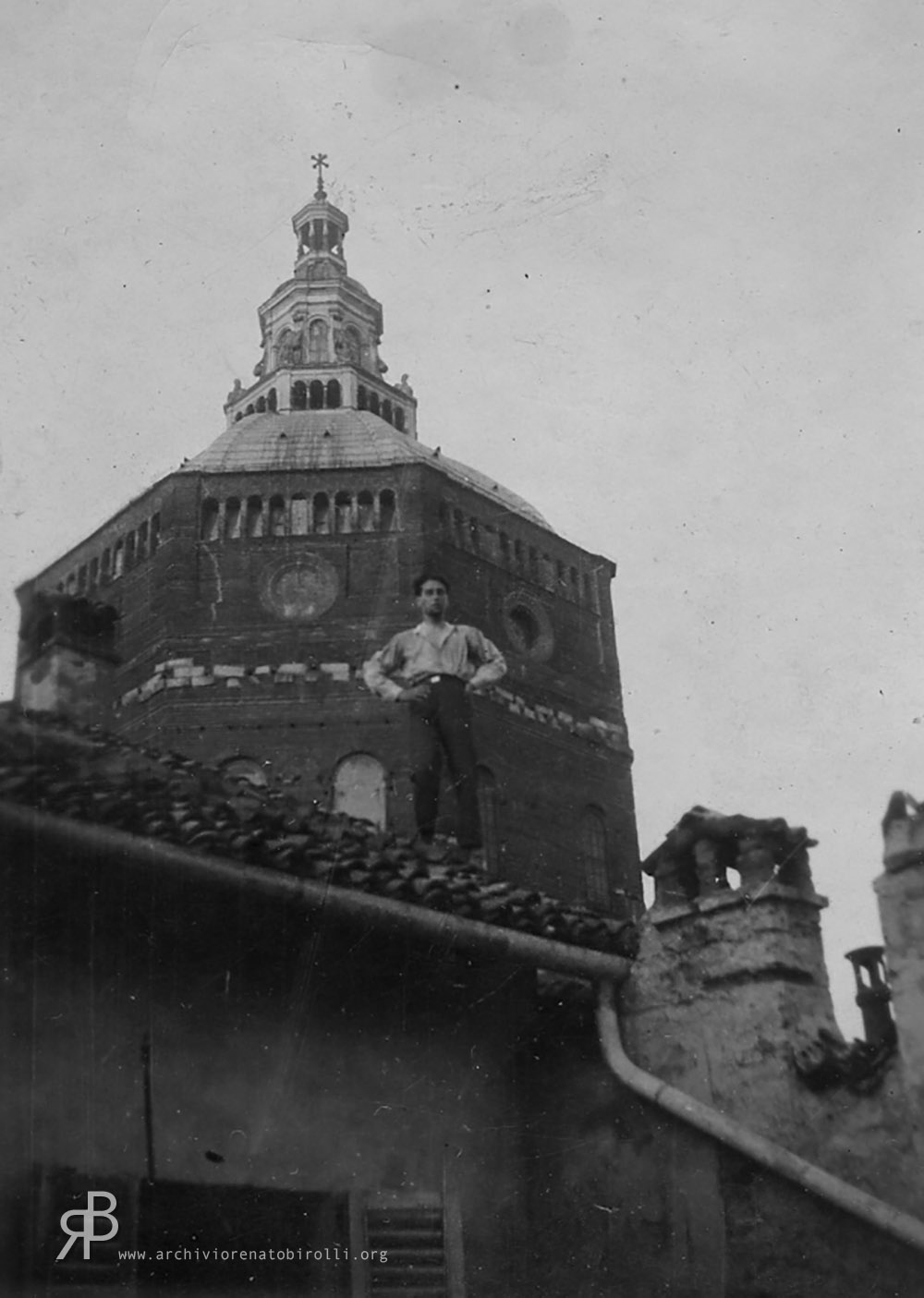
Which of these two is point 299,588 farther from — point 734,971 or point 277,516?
point 734,971

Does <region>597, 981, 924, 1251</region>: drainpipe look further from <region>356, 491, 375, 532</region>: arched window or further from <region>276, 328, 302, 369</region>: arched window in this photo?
<region>276, 328, 302, 369</region>: arched window

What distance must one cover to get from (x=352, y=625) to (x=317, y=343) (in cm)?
1308

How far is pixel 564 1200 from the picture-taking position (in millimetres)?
8711

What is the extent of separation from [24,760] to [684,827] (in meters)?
4.21

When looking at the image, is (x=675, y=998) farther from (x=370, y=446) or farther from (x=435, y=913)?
(x=370, y=446)

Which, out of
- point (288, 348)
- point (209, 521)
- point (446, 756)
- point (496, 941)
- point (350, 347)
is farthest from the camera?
point (350, 347)

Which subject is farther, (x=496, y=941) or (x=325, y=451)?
(x=325, y=451)

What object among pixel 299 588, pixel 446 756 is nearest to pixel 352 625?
pixel 299 588

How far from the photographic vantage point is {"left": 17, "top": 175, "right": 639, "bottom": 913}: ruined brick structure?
1002 inches

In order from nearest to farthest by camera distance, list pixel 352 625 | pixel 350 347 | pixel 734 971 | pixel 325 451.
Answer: pixel 734 971 → pixel 352 625 → pixel 325 451 → pixel 350 347

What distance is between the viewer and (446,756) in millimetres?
10953

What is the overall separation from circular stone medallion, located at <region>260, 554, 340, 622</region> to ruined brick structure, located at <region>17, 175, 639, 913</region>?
38mm

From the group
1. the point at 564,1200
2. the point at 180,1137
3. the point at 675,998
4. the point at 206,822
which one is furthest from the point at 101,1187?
the point at 675,998

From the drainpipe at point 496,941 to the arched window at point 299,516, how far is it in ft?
61.5
